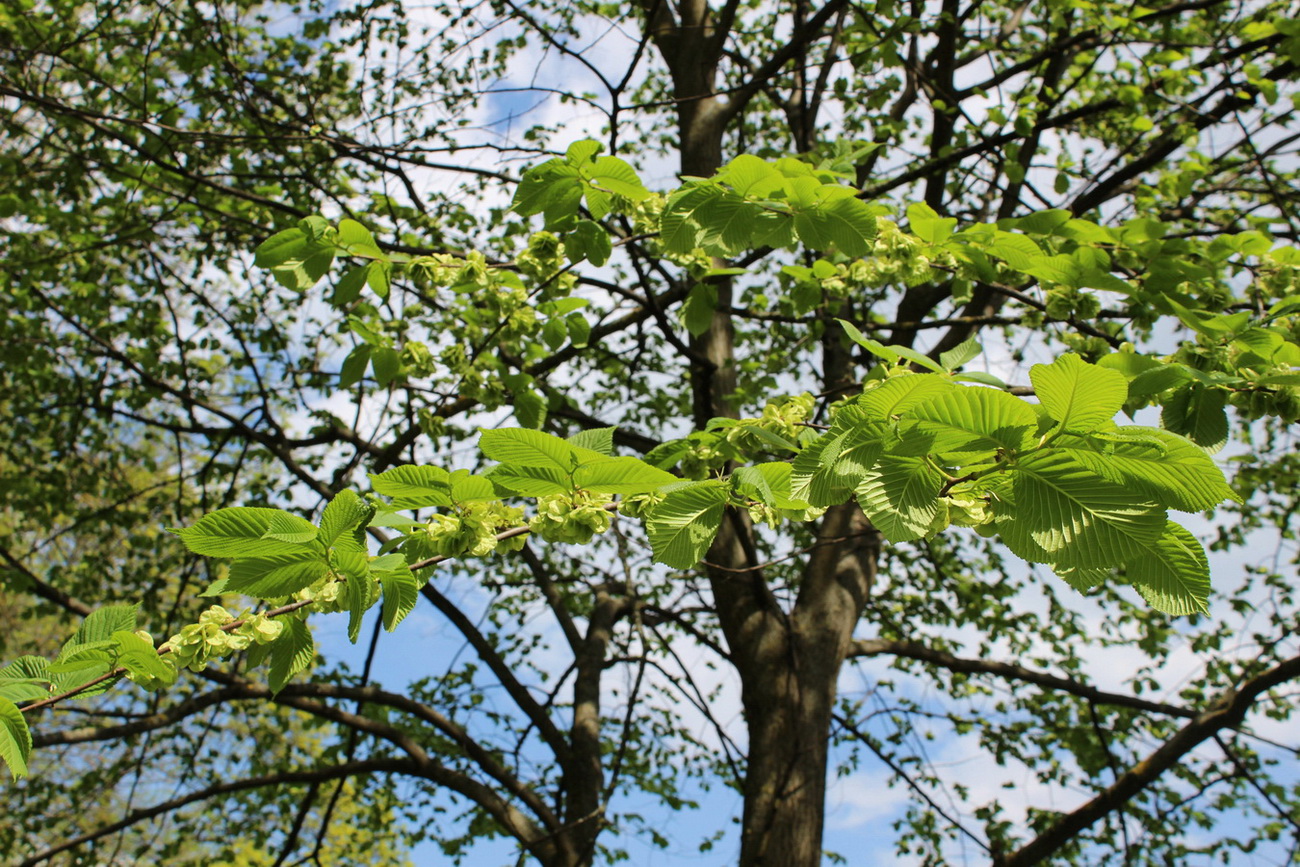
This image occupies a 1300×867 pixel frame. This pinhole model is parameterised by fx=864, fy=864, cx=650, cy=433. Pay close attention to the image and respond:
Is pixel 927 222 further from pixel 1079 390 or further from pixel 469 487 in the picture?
pixel 469 487

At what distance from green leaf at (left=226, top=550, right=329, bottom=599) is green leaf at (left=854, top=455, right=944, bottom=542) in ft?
2.85

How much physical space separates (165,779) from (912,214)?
11247 mm

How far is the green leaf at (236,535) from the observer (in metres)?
1.30

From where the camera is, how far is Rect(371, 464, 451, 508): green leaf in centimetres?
138

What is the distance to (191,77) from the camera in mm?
5148

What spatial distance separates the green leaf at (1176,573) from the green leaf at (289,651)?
1.39 meters

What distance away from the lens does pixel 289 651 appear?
1592 millimetres

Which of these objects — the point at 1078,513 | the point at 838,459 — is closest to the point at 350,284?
the point at 838,459

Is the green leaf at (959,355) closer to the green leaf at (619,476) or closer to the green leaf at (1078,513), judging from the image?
the green leaf at (1078,513)

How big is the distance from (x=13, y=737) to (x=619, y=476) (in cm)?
94

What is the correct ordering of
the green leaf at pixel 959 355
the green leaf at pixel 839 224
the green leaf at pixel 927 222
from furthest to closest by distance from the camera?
the green leaf at pixel 927 222, the green leaf at pixel 839 224, the green leaf at pixel 959 355

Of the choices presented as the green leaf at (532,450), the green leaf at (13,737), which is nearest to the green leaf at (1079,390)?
the green leaf at (532,450)

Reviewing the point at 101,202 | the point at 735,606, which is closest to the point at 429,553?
the point at 735,606

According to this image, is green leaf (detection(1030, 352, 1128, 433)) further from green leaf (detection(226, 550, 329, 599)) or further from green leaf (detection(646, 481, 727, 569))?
green leaf (detection(226, 550, 329, 599))
